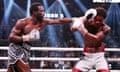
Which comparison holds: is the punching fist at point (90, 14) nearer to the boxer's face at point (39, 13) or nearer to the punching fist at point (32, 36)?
the boxer's face at point (39, 13)

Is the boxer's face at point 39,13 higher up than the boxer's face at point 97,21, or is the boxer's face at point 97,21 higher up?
the boxer's face at point 39,13

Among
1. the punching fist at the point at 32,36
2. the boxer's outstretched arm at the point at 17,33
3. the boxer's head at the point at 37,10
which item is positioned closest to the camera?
the punching fist at the point at 32,36

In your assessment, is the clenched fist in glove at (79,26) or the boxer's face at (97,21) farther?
the boxer's face at (97,21)

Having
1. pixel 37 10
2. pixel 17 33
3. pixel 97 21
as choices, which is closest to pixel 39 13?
pixel 37 10

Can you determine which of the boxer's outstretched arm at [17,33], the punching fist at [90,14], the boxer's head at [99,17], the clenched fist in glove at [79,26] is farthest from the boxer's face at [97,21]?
the boxer's outstretched arm at [17,33]

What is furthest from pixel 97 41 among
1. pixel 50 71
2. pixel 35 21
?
pixel 50 71

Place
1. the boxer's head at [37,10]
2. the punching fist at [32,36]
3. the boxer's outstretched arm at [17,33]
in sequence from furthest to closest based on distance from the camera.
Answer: the boxer's head at [37,10] < the boxer's outstretched arm at [17,33] < the punching fist at [32,36]

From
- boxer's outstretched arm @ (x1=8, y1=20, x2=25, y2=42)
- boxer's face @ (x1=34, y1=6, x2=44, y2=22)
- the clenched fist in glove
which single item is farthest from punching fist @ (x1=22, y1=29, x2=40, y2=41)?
the clenched fist in glove

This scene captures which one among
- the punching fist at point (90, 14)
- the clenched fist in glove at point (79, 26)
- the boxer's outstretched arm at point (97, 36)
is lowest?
the boxer's outstretched arm at point (97, 36)

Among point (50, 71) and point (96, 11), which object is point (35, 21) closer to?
point (96, 11)

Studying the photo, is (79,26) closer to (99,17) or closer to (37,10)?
(99,17)

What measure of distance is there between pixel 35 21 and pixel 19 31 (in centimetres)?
28

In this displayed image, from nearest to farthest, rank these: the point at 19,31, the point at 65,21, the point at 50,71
A: the point at 19,31, the point at 65,21, the point at 50,71

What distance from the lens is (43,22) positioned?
5699 mm
